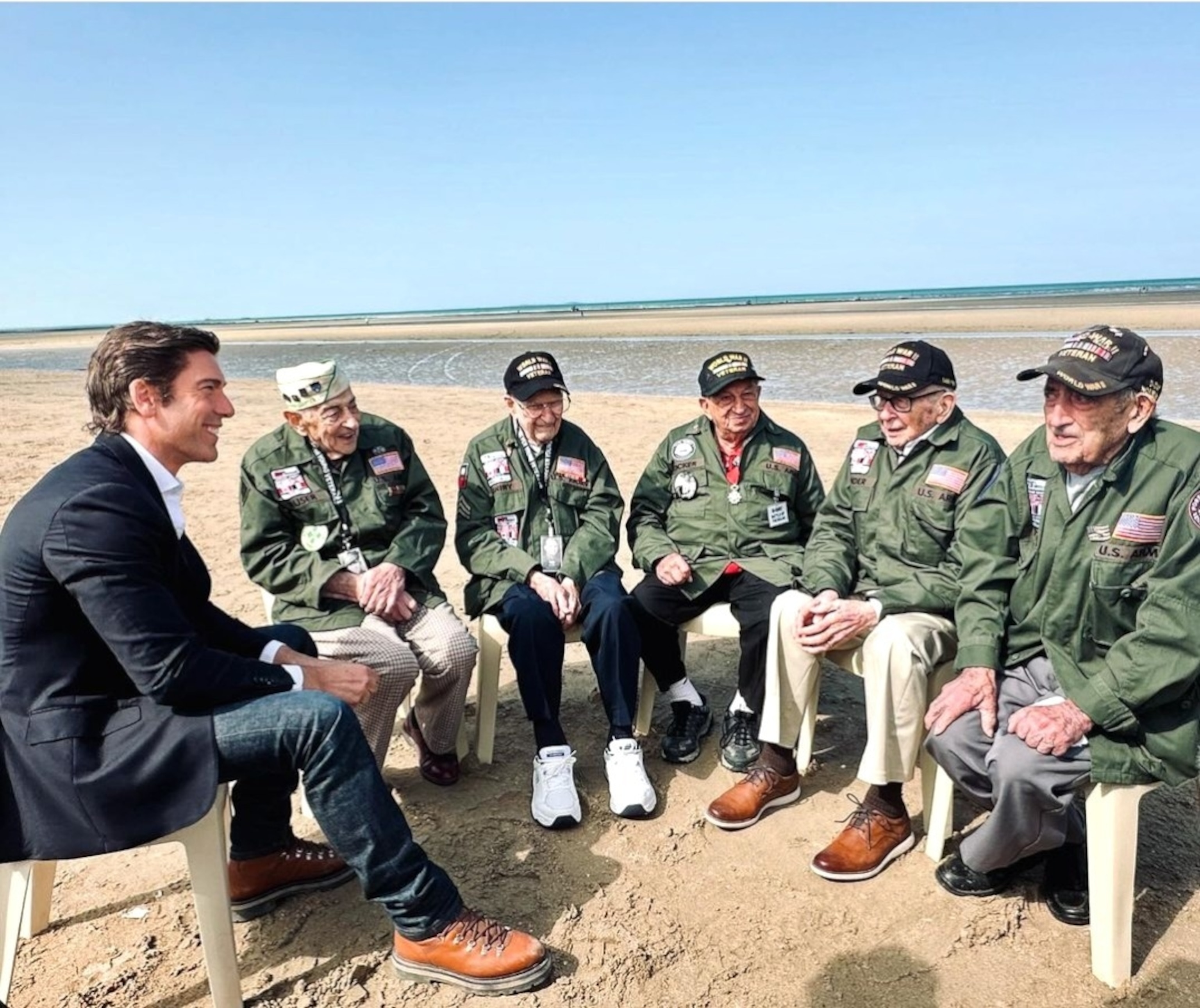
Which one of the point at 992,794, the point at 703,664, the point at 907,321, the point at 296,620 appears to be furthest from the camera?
the point at 907,321

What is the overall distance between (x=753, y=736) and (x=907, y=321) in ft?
106

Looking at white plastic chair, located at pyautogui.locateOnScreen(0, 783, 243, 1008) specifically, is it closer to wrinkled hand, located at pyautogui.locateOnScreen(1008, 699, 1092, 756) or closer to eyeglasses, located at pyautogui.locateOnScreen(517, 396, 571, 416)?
eyeglasses, located at pyautogui.locateOnScreen(517, 396, 571, 416)

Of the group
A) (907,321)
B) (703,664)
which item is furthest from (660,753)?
(907,321)

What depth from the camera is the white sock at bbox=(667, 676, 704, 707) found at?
12.0 ft

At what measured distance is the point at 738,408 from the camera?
361cm

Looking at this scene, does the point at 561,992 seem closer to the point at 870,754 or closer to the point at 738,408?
the point at 870,754

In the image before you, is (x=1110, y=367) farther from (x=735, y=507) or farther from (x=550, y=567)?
(x=550, y=567)

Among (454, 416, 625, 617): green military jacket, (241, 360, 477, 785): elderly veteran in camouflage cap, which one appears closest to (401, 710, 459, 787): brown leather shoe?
(241, 360, 477, 785): elderly veteran in camouflage cap

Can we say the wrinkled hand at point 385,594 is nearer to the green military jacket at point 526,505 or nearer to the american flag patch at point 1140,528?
the green military jacket at point 526,505

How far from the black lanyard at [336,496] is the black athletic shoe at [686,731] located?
5.08ft

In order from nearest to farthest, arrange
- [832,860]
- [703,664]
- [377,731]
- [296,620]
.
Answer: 1. [832,860]
2. [377,731]
3. [296,620]
4. [703,664]

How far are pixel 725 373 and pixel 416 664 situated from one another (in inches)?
68.5

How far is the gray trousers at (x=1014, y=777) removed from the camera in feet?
7.54

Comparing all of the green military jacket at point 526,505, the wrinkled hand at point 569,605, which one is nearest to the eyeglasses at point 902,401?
the green military jacket at point 526,505
